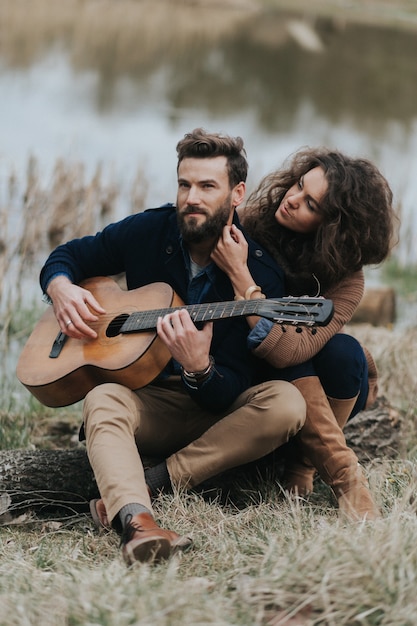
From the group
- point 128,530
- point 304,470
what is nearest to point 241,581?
point 128,530

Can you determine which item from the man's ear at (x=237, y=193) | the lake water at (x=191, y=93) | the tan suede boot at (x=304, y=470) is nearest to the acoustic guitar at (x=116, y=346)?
the man's ear at (x=237, y=193)

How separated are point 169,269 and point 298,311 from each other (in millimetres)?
724

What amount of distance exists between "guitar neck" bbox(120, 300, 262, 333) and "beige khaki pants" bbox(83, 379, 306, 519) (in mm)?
244

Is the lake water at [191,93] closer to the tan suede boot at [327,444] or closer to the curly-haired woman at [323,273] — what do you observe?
the curly-haired woman at [323,273]

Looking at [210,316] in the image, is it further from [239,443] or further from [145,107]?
[145,107]

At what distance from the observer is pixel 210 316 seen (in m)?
3.20

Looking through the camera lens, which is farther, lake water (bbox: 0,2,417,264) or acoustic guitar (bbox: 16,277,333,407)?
lake water (bbox: 0,2,417,264)

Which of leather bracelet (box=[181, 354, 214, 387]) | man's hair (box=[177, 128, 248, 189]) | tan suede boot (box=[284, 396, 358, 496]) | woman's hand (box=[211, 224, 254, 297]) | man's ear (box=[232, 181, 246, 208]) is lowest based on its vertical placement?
tan suede boot (box=[284, 396, 358, 496])

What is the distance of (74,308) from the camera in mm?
3531

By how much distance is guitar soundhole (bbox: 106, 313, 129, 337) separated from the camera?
3.50 meters

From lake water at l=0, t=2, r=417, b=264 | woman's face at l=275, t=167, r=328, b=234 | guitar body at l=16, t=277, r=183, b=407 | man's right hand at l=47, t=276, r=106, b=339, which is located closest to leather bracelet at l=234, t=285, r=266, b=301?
guitar body at l=16, t=277, r=183, b=407

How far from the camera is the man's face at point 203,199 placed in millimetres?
3455

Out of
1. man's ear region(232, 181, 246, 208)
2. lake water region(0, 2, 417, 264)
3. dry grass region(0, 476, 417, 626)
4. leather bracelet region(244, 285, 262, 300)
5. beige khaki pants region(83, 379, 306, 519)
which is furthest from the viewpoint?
lake water region(0, 2, 417, 264)

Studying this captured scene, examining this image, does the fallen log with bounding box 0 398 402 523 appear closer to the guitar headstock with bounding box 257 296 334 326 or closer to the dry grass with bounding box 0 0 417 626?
the dry grass with bounding box 0 0 417 626
